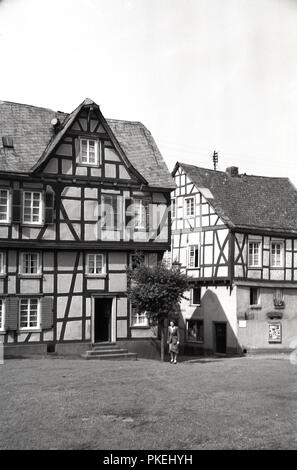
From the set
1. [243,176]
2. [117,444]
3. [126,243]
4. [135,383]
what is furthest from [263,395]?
[243,176]

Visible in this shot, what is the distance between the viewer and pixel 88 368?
24234mm

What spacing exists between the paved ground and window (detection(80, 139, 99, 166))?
390 inches

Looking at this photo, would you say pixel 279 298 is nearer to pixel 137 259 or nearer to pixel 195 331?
pixel 195 331

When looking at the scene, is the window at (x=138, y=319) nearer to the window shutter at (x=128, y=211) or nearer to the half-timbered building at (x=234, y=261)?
the window shutter at (x=128, y=211)

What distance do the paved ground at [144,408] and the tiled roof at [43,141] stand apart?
9.62 metres

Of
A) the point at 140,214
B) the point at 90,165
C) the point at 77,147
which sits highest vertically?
the point at 77,147

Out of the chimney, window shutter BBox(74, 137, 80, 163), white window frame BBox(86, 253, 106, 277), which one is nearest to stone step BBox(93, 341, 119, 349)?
white window frame BBox(86, 253, 106, 277)

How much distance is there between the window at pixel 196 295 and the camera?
39.5 m

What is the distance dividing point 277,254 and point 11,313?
60.4 feet

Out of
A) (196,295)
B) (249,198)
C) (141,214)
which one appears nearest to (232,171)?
(249,198)

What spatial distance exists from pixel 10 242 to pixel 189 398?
13038 millimetres

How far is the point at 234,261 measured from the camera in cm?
3700

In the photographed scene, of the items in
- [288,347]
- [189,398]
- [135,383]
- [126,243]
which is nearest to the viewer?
[189,398]
